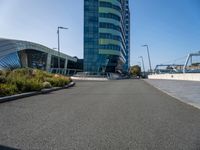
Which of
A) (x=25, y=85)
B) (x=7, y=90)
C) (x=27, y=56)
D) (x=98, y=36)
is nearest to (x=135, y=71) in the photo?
(x=98, y=36)

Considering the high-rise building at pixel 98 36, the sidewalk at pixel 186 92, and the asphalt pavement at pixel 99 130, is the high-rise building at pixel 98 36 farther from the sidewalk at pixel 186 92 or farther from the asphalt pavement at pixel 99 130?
the asphalt pavement at pixel 99 130

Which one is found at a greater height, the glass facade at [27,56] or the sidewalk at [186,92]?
the glass facade at [27,56]

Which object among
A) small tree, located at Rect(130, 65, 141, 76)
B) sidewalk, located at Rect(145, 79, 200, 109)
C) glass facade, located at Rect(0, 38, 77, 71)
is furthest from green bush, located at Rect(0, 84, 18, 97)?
small tree, located at Rect(130, 65, 141, 76)

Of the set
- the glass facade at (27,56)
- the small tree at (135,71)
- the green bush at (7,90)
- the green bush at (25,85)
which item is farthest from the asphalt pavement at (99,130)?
the small tree at (135,71)

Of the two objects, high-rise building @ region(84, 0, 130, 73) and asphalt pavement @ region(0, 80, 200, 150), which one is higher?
high-rise building @ region(84, 0, 130, 73)

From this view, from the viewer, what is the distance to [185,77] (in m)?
46.2

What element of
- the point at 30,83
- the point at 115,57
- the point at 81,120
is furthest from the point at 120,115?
the point at 115,57

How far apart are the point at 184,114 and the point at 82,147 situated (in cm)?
524

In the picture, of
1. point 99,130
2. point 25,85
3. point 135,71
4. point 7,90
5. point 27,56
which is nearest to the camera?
point 99,130

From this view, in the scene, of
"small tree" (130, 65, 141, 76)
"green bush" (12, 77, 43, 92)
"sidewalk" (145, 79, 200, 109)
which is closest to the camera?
"sidewalk" (145, 79, 200, 109)

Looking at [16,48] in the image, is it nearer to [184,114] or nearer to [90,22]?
[90,22]

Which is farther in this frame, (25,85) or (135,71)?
(135,71)

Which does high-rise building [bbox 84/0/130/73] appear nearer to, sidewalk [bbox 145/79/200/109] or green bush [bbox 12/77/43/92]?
sidewalk [bbox 145/79/200/109]

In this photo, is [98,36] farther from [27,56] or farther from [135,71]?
[135,71]
